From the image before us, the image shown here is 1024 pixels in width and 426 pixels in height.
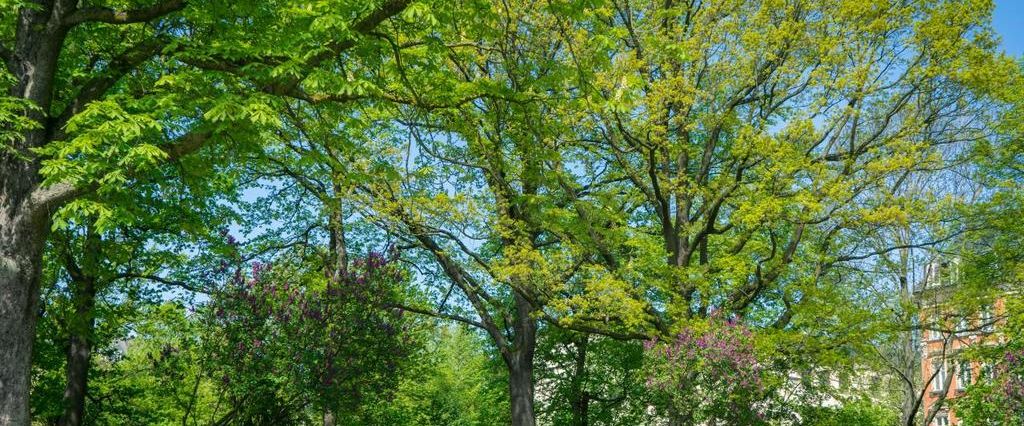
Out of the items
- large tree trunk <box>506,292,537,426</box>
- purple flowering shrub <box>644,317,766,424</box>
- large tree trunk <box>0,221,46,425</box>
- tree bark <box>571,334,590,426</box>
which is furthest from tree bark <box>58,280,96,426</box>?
tree bark <box>571,334,590,426</box>

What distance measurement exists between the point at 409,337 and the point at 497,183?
3.61m

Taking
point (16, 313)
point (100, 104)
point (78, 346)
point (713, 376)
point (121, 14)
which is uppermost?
point (121, 14)

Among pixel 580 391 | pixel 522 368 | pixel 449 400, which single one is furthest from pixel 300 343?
pixel 449 400

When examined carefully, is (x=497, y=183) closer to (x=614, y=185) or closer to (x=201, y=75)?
(x=614, y=185)

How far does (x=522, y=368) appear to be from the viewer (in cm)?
1927

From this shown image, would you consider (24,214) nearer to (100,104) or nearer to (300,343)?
(100,104)

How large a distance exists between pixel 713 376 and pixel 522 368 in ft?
22.1

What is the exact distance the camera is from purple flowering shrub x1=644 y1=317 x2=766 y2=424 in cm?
1316

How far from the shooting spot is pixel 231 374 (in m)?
14.4

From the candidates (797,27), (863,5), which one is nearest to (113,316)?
(797,27)

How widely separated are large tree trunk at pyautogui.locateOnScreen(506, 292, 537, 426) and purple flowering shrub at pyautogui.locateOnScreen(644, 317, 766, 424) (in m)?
5.52

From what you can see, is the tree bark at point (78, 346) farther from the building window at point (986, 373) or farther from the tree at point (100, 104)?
the building window at point (986, 373)

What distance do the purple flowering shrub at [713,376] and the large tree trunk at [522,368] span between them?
18.1 ft

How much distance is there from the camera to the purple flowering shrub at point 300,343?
1455 centimetres
